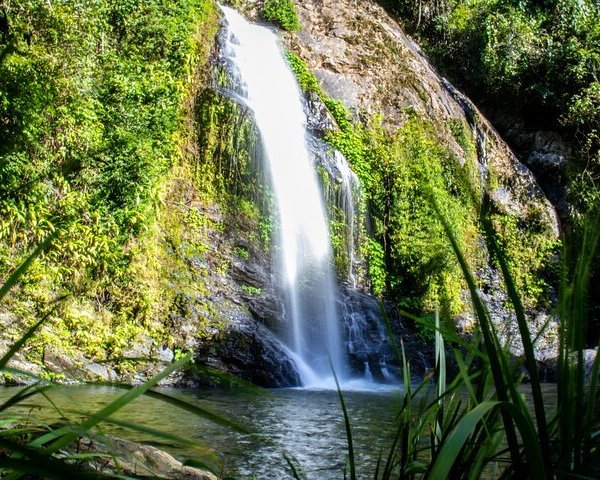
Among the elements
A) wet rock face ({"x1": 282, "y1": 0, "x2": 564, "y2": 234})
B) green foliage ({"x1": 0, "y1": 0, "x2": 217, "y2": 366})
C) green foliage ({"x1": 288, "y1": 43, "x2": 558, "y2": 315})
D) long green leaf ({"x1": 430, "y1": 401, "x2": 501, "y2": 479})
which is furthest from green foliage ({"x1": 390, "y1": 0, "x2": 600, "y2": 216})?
long green leaf ({"x1": 430, "y1": 401, "x2": 501, "y2": 479})

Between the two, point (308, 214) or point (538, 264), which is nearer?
point (308, 214)

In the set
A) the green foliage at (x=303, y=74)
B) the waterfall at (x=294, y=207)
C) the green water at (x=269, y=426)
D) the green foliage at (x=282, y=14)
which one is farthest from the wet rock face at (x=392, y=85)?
the green water at (x=269, y=426)

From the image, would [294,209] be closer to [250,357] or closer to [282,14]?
[250,357]

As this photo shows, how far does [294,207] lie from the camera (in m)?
11.3

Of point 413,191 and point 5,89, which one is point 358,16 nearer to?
point 413,191

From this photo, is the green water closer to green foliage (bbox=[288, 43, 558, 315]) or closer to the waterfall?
the waterfall

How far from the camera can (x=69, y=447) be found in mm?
2115

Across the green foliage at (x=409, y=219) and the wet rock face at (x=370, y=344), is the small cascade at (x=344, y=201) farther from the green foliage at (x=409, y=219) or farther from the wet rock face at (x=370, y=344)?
the wet rock face at (x=370, y=344)

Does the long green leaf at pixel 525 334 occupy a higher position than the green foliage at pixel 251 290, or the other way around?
the green foliage at pixel 251 290

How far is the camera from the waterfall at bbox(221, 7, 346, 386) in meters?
10.0

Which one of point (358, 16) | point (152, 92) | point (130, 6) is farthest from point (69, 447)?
point (358, 16)

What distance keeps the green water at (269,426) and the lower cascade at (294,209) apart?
2.23 metres

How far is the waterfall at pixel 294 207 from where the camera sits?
10016mm

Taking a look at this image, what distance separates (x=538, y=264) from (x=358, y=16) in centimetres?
810
